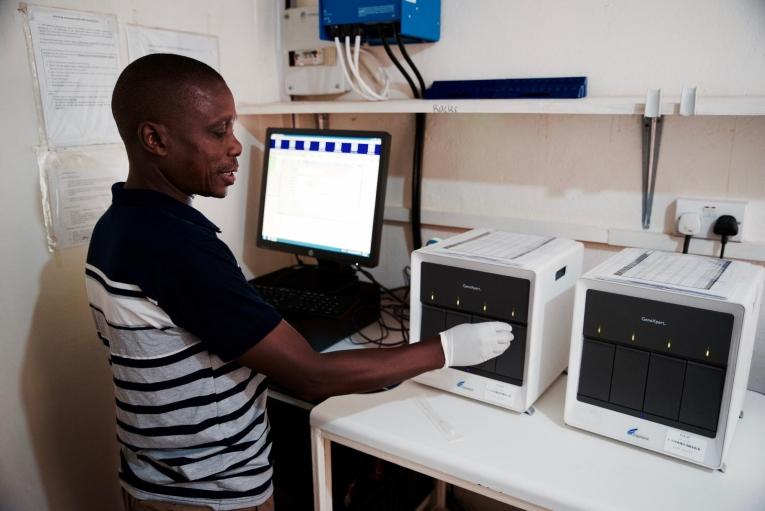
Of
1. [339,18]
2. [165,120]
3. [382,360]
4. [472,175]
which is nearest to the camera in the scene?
[165,120]

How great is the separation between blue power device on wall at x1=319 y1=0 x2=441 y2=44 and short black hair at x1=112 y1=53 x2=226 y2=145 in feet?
2.14

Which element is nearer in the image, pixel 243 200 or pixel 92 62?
pixel 92 62

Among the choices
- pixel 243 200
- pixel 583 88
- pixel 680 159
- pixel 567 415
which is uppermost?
pixel 583 88

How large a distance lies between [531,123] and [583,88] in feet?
0.68

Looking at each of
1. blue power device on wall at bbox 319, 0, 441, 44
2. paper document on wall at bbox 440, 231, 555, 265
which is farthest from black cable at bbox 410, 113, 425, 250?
paper document on wall at bbox 440, 231, 555, 265

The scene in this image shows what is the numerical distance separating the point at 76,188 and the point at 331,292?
2.21ft

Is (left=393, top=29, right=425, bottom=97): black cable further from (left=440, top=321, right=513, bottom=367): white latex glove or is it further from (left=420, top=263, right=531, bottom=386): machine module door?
(left=440, top=321, right=513, bottom=367): white latex glove

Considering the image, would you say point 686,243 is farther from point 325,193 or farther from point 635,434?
point 325,193

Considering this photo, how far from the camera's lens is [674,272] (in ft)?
3.48

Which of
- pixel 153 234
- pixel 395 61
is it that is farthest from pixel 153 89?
pixel 395 61

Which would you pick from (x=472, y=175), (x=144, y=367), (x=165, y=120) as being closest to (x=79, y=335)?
(x=144, y=367)

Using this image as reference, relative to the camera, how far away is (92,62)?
135 cm

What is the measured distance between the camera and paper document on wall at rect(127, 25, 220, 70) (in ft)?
4.73

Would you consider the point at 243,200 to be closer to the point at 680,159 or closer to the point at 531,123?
the point at 531,123
